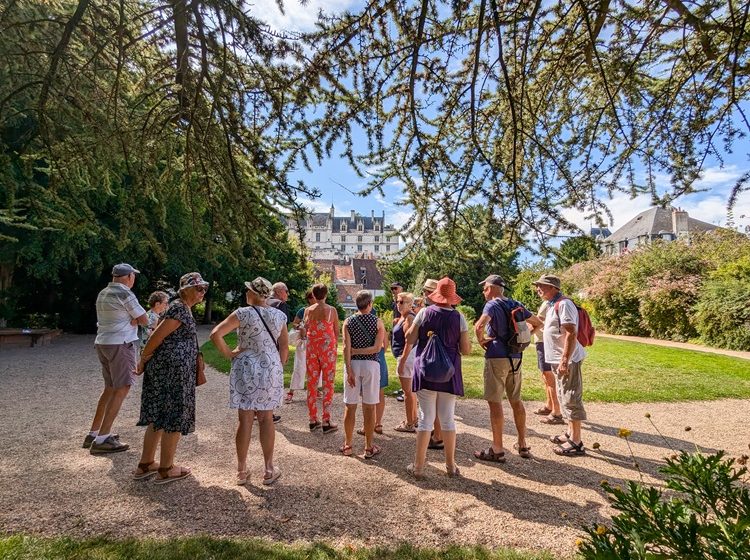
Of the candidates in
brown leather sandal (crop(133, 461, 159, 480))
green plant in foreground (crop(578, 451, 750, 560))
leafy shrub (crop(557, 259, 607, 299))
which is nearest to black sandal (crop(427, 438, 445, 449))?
brown leather sandal (crop(133, 461, 159, 480))

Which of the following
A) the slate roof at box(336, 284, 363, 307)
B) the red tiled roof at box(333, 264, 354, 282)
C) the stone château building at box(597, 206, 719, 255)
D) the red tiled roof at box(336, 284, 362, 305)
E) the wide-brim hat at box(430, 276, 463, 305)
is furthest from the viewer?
the red tiled roof at box(333, 264, 354, 282)

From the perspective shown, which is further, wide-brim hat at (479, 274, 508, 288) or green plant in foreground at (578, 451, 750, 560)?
wide-brim hat at (479, 274, 508, 288)

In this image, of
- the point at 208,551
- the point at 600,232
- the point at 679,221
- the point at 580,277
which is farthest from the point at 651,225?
the point at 208,551

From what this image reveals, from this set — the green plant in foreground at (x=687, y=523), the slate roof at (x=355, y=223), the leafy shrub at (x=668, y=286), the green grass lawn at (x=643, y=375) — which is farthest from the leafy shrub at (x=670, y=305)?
the slate roof at (x=355, y=223)

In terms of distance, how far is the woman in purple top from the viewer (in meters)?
4.31

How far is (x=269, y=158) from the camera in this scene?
3.75 metres

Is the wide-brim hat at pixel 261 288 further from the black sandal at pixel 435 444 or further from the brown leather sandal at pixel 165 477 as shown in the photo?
the black sandal at pixel 435 444

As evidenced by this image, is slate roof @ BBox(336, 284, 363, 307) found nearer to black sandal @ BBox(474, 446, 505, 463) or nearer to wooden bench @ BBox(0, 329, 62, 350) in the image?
wooden bench @ BBox(0, 329, 62, 350)

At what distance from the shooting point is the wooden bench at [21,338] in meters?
13.3

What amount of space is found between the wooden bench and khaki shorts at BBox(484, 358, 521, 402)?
14.8 meters

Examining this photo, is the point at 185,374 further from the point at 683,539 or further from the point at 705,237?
the point at 705,237

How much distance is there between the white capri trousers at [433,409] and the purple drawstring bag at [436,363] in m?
0.21

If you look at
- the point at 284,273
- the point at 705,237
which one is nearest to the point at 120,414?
the point at 284,273

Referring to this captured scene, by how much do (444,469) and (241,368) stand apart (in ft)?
7.70
